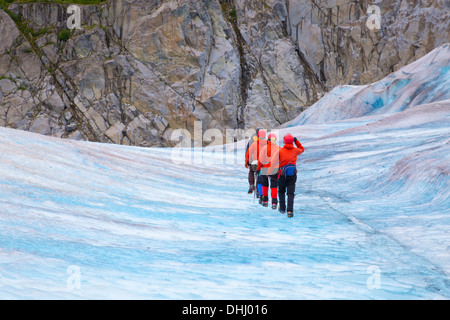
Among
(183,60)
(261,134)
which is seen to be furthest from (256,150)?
(183,60)

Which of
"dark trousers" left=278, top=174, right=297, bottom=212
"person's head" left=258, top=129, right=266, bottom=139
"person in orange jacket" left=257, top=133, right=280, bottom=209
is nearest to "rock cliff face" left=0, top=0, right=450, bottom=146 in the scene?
"person's head" left=258, top=129, right=266, bottom=139

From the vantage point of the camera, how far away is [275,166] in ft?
33.4

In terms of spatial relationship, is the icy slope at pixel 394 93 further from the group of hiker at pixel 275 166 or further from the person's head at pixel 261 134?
the group of hiker at pixel 275 166

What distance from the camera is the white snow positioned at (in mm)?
5234

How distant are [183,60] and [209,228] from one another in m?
57.1

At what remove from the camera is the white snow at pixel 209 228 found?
5234 mm

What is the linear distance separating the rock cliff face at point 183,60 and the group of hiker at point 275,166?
5149 centimetres

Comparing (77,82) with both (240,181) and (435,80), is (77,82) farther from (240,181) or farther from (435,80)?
(240,181)

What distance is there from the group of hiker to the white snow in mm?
364

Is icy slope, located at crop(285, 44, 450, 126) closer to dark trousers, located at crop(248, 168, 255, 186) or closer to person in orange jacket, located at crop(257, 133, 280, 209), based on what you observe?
dark trousers, located at crop(248, 168, 255, 186)

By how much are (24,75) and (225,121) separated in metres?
28.6

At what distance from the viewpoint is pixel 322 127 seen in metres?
26.3

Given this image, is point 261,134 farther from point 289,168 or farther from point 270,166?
point 289,168

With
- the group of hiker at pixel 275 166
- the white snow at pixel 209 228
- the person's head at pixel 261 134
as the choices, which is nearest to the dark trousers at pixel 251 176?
the group of hiker at pixel 275 166
